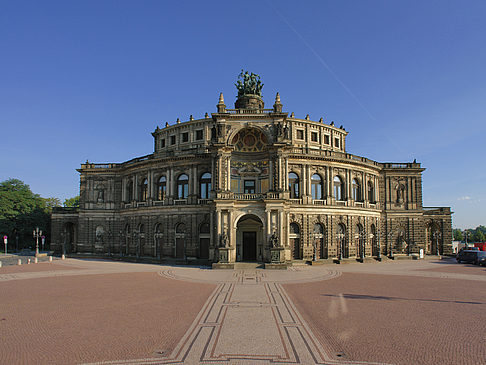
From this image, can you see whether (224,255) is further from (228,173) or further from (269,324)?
(269,324)

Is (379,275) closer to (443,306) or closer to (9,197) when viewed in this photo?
(443,306)

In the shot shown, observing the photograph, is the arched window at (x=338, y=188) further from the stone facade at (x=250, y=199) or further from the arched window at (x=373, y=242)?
the arched window at (x=373, y=242)

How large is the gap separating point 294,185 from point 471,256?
84.4 feet

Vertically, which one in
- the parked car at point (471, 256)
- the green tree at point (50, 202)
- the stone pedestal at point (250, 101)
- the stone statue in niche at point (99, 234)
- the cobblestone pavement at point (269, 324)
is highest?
the stone pedestal at point (250, 101)

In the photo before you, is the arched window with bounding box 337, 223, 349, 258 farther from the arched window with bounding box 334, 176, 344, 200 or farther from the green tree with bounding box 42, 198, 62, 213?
Answer: the green tree with bounding box 42, 198, 62, 213

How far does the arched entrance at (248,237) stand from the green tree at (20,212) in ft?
171

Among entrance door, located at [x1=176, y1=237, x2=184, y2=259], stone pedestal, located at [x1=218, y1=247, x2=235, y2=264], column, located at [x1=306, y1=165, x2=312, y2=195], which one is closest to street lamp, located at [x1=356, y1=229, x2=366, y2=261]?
column, located at [x1=306, y1=165, x2=312, y2=195]

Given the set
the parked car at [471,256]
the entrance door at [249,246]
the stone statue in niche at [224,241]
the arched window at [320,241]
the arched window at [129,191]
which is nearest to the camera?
the stone statue in niche at [224,241]

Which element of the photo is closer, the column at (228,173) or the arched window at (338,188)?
the column at (228,173)

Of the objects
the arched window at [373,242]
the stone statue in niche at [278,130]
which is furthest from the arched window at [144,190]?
the arched window at [373,242]

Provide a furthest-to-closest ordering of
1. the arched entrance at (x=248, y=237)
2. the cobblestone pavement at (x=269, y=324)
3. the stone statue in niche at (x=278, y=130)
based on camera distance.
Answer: the arched entrance at (x=248, y=237)
the stone statue in niche at (x=278, y=130)
the cobblestone pavement at (x=269, y=324)

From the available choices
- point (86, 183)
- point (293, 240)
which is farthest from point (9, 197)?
point (293, 240)

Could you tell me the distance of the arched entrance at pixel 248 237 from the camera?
40219mm

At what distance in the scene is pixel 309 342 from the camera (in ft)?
38.5
